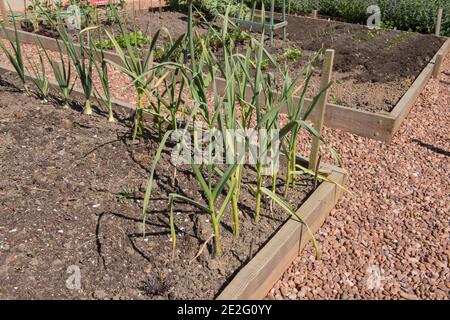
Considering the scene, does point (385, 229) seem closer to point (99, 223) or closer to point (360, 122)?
point (360, 122)

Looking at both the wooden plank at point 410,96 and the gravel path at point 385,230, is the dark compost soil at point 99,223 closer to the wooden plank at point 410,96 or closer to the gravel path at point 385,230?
the gravel path at point 385,230

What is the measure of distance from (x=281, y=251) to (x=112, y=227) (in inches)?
31.1

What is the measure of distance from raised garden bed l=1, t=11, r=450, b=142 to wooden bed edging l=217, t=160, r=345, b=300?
1.16m

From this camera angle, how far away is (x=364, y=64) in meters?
5.03

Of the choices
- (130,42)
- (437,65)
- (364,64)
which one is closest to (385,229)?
(364,64)

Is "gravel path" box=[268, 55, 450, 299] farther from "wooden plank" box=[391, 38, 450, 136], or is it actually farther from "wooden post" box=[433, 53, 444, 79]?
"wooden post" box=[433, 53, 444, 79]

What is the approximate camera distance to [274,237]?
2.12 m

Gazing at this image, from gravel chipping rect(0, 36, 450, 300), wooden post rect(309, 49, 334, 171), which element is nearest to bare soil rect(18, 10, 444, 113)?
gravel chipping rect(0, 36, 450, 300)


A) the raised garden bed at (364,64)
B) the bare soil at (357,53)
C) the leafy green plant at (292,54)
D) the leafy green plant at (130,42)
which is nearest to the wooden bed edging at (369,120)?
the raised garden bed at (364,64)

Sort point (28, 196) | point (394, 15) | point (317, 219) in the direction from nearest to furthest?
point (28, 196) < point (317, 219) < point (394, 15)

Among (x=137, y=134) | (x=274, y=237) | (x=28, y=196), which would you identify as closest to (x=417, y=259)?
(x=274, y=237)

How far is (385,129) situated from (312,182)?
49.0 inches

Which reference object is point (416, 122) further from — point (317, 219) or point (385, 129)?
point (317, 219)

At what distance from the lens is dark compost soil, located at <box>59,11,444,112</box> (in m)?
4.26
